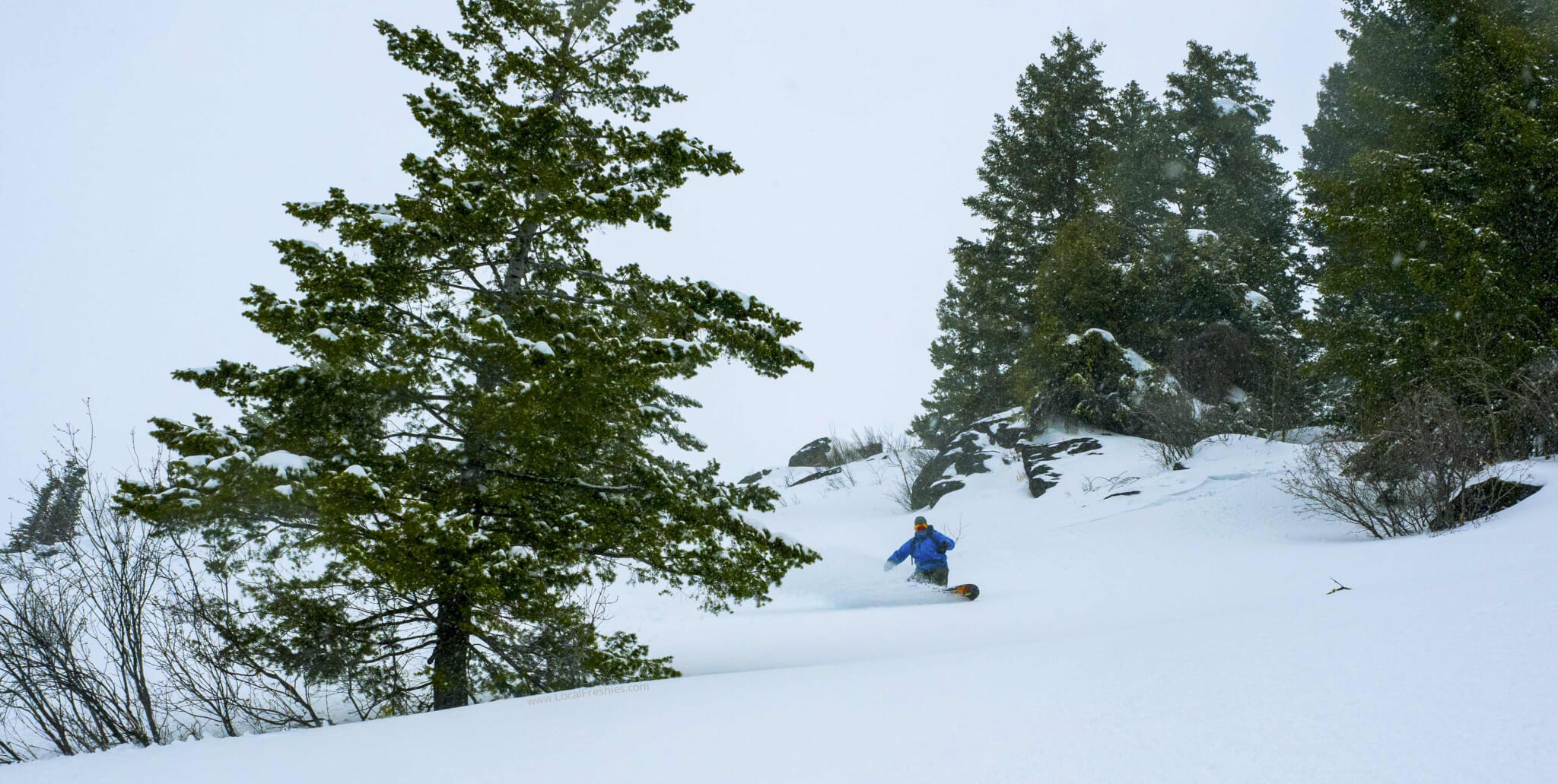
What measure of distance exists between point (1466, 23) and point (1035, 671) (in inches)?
698

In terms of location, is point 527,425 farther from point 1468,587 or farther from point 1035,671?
point 1468,587

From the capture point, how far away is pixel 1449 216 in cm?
1105

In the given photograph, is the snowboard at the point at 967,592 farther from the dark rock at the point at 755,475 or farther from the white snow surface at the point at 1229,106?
the white snow surface at the point at 1229,106

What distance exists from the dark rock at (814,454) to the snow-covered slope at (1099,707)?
2577 cm

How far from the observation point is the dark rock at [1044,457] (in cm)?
Result: 1880

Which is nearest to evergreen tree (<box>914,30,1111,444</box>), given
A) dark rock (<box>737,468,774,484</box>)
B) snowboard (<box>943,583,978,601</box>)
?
dark rock (<box>737,468,774,484</box>)

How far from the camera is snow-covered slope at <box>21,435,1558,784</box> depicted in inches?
86.7

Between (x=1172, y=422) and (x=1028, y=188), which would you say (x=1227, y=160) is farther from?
(x=1172, y=422)

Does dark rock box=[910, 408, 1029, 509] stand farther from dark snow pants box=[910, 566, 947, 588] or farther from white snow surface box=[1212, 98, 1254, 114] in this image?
white snow surface box=[1212, 98, 1254, 114]

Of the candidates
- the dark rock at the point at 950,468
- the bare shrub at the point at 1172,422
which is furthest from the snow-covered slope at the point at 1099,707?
the dark rock at the point at 950,468

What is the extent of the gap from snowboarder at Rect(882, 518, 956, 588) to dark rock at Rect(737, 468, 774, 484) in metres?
21.8

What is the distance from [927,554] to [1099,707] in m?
8.26

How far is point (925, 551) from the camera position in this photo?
11.0 metres

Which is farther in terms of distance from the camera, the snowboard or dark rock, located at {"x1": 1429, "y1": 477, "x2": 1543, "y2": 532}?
the snowboard
